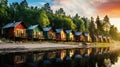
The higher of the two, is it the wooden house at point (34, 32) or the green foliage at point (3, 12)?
the green foliage at point (3, 12)

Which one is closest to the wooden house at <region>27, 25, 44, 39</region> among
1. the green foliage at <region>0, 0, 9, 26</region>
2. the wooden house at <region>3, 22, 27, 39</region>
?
the wooden house at <region>3, 22, 27, 39</region>

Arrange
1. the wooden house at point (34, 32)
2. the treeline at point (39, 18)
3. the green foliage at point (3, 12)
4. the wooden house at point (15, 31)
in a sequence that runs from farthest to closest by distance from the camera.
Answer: the treeline at point (39, 18), the green foliage at point (3, 12), the wooden house at point (34, 32), the wooden house at point (15, 31)

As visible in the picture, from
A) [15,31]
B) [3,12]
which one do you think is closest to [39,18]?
[3,12]

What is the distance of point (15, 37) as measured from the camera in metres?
66.1

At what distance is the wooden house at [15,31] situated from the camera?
6694 centimetres

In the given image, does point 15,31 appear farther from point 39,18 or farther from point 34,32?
point 39,18

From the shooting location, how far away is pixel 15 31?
6719 cm

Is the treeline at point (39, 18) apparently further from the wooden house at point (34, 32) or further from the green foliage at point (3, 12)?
the wooden house at point (34, 32)

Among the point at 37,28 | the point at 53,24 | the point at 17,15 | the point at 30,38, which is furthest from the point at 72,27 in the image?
the point at 30,38

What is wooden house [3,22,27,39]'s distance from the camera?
220 ft

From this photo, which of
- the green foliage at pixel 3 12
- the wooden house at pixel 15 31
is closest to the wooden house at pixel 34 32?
the wooden house at pixel 15 31

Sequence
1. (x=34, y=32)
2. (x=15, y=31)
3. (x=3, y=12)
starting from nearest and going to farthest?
1. (x=15, y=31)
2. (x=34, y=32)
3. (x=3, y=12)

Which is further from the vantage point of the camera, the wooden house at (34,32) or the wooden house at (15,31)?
the wooden house at (34,32)

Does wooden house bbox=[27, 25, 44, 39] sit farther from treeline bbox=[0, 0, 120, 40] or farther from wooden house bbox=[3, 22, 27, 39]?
treeline bbox=[0, 0, 120, 40]
